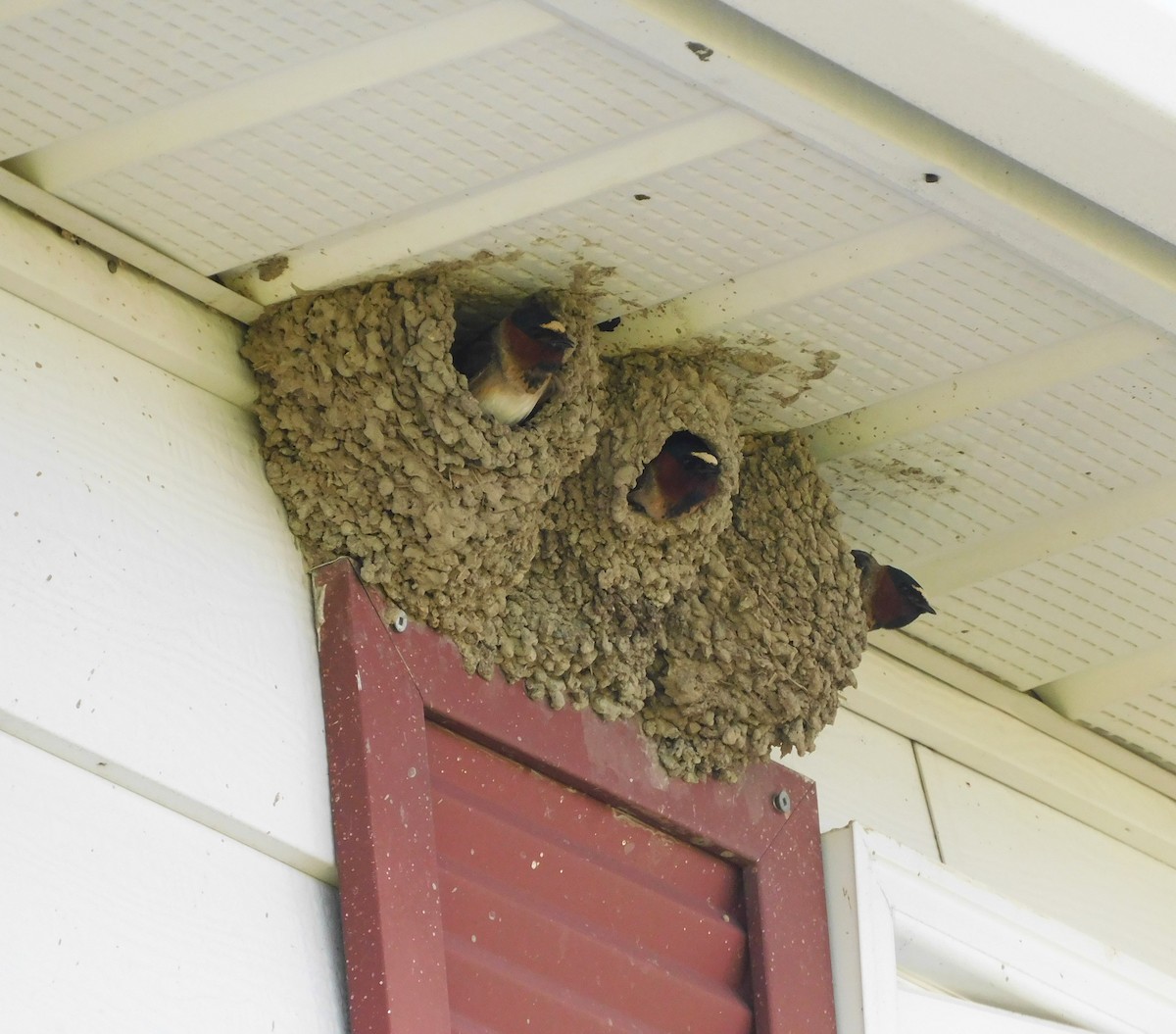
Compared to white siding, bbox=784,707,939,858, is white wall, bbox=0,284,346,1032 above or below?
below

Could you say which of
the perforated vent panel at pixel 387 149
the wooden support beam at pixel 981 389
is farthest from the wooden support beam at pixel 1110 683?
the perforated vent panel at pixel 387 149

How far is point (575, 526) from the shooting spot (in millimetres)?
4250

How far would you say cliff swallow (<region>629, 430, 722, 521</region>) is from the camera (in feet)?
13.8

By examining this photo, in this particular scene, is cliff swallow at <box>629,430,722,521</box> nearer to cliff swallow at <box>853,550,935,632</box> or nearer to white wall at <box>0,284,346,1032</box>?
cliff swallow at <box>853,550,935,632</box>

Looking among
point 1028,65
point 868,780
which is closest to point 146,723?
point 1028,65

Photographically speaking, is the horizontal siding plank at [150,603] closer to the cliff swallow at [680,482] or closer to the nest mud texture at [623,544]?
the nest mud texture at [623,544]

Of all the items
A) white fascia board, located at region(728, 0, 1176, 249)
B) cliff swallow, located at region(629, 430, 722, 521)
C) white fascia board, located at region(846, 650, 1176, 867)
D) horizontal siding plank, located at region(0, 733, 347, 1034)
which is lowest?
horizontal siding plank, located at region(0, 733, 347, 1034)

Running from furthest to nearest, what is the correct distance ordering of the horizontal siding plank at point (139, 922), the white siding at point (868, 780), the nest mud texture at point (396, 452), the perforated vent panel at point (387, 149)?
1. the white siding at point (868, 780)
2. the nest mud texture at point (396, 452)
3. the perforated vent panel at point (387, 149)
4. the horizontal siding plank at point (139, 922)

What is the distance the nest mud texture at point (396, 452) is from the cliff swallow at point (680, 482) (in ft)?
1.10

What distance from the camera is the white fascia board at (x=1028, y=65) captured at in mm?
3111

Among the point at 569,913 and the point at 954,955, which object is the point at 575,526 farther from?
the point at 954,955

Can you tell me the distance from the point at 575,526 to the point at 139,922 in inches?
61.7

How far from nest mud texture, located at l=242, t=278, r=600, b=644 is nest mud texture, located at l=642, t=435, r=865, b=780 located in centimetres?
47

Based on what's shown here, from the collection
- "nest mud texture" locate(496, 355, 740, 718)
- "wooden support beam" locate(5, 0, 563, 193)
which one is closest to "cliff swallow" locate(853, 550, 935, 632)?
"nest mud texture" locate(496, 355, 740, 718)
